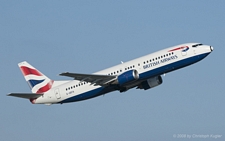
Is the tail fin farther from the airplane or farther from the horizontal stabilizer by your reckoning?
the horizontal stabilizer

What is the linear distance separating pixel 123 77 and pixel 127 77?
595mm

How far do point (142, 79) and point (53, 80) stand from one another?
1543cm

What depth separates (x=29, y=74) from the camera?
8056 centimetres

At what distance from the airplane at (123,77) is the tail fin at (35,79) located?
17 cm

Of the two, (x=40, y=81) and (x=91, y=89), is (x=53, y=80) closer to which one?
(x=40, y=81)

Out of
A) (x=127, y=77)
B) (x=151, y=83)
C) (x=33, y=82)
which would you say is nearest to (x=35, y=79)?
(x=33, y=82)

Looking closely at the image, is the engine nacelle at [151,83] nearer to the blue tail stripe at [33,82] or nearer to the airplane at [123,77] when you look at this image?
the airplane at [123,77]

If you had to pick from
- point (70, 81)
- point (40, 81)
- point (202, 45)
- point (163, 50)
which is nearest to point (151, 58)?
point (163, 50)

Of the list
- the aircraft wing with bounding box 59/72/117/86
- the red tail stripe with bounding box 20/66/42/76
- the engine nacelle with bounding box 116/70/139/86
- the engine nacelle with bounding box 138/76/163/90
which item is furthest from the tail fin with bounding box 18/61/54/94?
the engine nacelle with bounding box 138/76/163/90

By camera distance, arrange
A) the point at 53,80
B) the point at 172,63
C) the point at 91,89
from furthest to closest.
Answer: the point at 53,80
the point at 91,89
the point at 172,63

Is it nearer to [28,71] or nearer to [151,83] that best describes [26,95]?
[28,71]

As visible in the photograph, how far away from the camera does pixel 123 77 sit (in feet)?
225

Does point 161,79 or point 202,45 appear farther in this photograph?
point 161,79

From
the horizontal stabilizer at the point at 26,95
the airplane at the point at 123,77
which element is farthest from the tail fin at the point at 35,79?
the horizontal stabilizer at the point at 26,95
